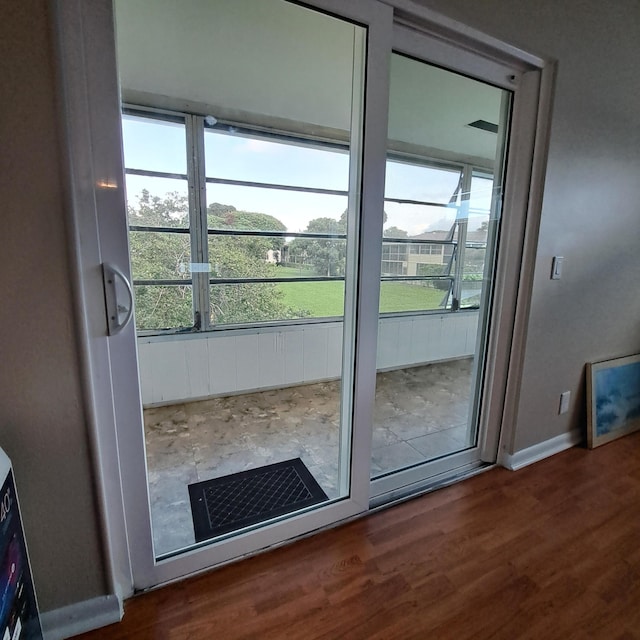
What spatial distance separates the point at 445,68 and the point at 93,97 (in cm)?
140

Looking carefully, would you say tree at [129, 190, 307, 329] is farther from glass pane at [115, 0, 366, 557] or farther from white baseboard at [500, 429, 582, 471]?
white baseboard at [500, 429, 582, 471]

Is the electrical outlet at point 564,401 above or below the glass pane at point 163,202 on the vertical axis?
below

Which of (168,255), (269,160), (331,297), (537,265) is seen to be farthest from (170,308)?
(537,265)

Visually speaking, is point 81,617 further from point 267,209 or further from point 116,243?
point 267,209

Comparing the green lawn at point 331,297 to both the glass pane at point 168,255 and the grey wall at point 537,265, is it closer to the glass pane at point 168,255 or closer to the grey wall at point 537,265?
the grey wall at point 537,265

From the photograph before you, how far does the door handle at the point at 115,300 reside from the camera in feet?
3.33

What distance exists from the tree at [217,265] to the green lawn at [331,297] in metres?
0.09

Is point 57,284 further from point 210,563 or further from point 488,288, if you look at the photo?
point 488,288

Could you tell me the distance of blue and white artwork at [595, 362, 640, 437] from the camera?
2.25 meters

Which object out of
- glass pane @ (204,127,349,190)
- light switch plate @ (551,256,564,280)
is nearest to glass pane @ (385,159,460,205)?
light switch plate @ (551,256,564,280)

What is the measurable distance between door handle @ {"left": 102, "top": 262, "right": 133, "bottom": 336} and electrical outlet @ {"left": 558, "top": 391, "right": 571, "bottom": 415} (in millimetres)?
2400

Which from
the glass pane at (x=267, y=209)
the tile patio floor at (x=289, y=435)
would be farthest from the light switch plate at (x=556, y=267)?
the glass pane at (x=267, y=209)

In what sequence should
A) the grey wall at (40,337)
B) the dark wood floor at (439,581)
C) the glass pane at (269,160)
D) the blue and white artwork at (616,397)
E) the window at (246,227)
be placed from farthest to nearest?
1. the glass pane at (269,160)
2. the blue and white artwork at (616,397)
3. the window at (246,227)
4. the dark wood floor at (439,581)
5. the grey wall at (40,337)


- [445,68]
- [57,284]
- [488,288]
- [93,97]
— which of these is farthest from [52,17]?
[488,288]
